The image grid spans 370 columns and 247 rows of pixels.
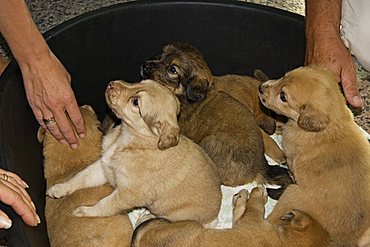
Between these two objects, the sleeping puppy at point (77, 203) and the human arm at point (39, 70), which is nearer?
the sleeping puppy at point (77, 203)

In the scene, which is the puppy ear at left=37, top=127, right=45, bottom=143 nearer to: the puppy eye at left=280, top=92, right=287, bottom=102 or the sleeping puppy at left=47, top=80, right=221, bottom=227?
the sleeping puppy at left=47, top=80, right=221, bottom=227

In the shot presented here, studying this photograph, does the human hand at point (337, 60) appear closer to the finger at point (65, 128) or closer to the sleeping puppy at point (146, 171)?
the sleeping puppy at point (146, 171)

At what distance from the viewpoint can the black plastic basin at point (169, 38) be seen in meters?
3.11

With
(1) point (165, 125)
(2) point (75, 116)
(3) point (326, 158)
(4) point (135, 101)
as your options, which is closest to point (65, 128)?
(2) point (75, 116)

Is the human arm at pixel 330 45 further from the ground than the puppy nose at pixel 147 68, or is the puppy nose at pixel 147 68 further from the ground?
the human arm at pixel 330 45

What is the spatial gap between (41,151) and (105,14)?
793 millimetres

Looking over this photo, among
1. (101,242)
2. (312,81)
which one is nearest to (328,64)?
(312,81)

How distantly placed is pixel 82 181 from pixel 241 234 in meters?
0.70

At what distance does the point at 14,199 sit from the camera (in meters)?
2.02

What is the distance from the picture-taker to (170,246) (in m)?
2.34

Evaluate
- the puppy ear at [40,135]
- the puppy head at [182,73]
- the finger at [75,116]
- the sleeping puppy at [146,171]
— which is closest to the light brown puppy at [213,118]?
the puppy head at [182,73]

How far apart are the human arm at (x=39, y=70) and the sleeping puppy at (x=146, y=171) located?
0.69 ft

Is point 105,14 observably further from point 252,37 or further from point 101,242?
point 101,242

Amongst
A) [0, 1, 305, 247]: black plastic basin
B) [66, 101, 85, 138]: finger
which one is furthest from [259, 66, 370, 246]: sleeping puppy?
[66, 101, 85, 138]: finger
